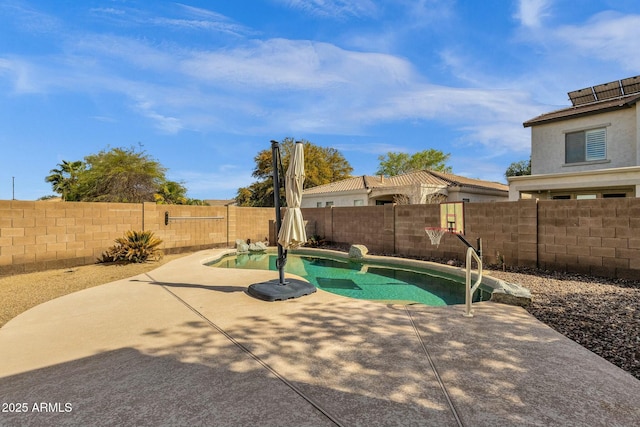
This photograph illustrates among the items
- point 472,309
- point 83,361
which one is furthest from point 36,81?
point 472,309

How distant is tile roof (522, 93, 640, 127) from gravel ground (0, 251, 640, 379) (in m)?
8.68

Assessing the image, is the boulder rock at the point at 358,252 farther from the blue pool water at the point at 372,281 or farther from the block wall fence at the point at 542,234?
the block wall fence at the point at 542,234

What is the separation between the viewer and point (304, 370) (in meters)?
2.92

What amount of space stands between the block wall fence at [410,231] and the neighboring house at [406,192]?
7574 millimetres

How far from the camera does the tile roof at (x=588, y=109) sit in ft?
37.2

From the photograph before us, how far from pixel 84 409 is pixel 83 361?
1047 mm

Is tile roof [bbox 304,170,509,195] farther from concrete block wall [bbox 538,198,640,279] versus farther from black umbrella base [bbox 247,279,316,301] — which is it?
black umbrella base [bbox 247,279,316,301]

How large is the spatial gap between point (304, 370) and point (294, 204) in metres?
3.30

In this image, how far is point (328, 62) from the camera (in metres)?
12.1

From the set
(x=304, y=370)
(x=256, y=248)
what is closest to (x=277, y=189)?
(x=304, y=370)

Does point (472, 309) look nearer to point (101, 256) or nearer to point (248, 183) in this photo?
point (101, 256)

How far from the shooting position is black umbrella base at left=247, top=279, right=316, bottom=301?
5.38 m

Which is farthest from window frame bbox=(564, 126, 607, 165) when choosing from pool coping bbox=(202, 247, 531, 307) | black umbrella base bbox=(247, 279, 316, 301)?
black umbrella base bbox=(247, 279, 316, 301)

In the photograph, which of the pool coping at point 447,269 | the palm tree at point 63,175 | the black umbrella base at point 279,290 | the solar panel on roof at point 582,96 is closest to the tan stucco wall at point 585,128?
the solar panel on roof at point 582,96
